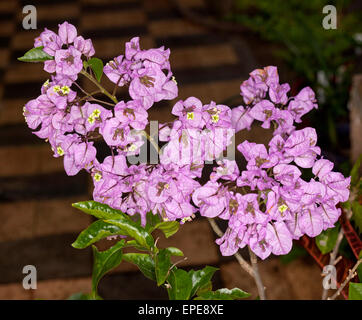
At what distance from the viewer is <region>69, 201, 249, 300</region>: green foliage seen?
30.3 inches

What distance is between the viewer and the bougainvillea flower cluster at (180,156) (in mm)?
661

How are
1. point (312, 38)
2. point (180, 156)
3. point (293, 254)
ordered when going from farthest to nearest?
point (312, 38)
point (293, 254)
point (180, 156)

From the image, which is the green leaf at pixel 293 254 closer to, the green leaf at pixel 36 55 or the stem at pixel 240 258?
the stem at pixel 240 258

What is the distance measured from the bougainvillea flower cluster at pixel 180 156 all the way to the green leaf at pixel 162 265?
0.39 ft

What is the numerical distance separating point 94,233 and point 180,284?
0.55 feet

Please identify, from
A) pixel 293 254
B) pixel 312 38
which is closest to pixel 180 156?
pixel 293 254

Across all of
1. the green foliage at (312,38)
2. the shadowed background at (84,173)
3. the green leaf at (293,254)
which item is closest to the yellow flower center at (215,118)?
the shadowed background at (84,173)

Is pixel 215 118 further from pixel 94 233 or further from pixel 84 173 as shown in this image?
pixel 84 173

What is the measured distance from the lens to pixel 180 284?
2.81 feet

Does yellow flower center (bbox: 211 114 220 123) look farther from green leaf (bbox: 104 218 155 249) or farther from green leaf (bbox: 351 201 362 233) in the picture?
green leaf (bbox: 351 201 362 233)

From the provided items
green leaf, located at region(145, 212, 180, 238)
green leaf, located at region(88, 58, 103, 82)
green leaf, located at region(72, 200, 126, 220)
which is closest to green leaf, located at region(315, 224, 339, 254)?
green leaf, located at region(145, 212, 180, 238)

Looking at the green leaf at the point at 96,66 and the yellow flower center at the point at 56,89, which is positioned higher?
the green leaf at the point at 96,66
